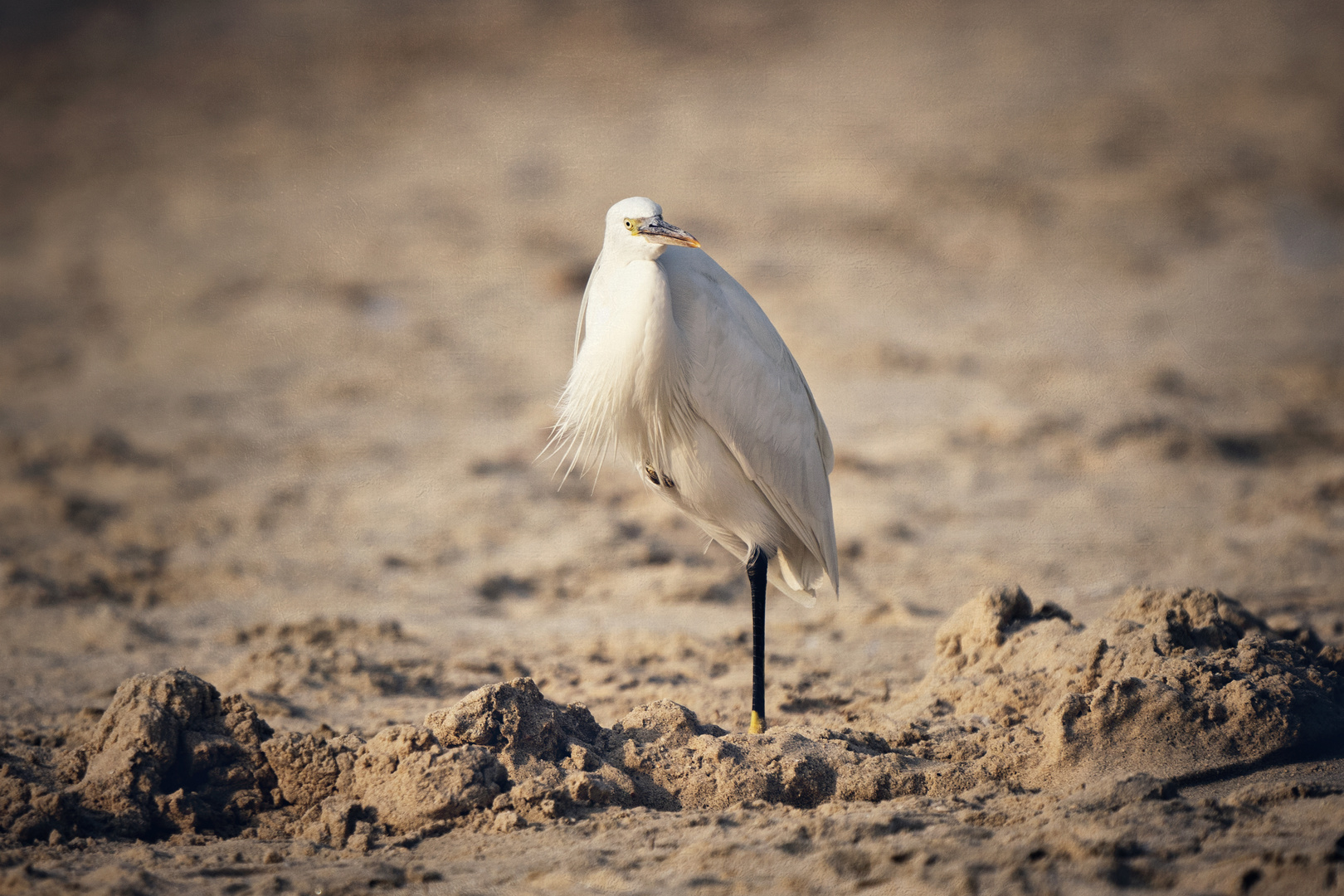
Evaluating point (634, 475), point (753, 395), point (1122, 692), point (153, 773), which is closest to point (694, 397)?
point (753, 395)

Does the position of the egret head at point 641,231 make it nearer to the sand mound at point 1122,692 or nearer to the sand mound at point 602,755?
the sand mound at point 602,755

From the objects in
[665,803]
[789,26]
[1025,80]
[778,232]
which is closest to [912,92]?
[1025,80]

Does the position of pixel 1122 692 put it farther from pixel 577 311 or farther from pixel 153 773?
pixel 577 311

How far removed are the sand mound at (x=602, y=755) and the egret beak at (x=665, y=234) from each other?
1319 millimetres

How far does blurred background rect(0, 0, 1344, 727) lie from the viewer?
5.06 meters

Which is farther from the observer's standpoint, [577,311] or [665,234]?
[577,311]

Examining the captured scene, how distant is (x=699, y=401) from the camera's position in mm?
3379

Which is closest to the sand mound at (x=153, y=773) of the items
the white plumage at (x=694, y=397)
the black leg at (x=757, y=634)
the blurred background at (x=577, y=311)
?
the blurred background at (x=577, y=311)

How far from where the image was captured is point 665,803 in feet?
9.55

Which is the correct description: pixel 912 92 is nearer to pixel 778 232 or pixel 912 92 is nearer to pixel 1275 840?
pixel 778 232

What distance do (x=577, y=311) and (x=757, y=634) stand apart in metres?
6.05

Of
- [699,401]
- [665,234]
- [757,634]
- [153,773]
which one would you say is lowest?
[153,773]

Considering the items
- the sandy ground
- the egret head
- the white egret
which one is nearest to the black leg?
the white egret

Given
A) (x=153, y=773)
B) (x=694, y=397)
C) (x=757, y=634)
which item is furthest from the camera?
(x=757, y=634)
